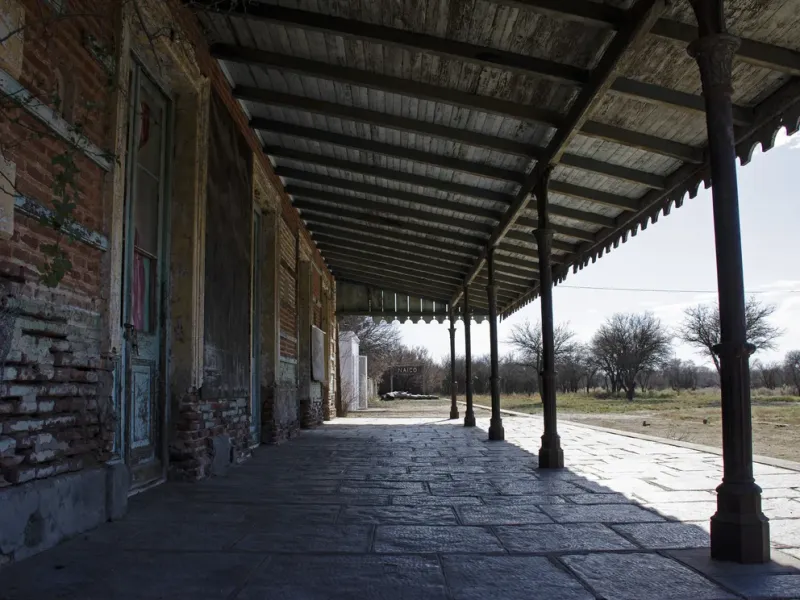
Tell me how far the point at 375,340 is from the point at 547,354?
1189 inches

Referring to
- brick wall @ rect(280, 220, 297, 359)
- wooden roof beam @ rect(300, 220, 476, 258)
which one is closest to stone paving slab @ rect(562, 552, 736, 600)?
brick wall @ rect(280, 220, 297, 359)

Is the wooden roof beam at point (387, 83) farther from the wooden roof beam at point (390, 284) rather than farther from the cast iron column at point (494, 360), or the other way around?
the wooden roof beam at point (390, 284)

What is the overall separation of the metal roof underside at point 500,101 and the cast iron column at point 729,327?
2.68 ft

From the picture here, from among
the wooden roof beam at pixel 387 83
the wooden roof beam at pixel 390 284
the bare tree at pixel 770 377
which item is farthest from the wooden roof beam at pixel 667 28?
the bare tree at pixel 770 377

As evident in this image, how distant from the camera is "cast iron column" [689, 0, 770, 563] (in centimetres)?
300

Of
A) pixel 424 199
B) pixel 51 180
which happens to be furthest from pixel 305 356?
pixel 51 180

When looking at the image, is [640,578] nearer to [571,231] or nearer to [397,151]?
[397,151]

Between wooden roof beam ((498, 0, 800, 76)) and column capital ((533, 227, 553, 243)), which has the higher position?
wooden roof beam ((498, 0, 800, 76))

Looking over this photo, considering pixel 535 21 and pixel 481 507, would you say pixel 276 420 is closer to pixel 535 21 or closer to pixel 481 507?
pixel 481 507

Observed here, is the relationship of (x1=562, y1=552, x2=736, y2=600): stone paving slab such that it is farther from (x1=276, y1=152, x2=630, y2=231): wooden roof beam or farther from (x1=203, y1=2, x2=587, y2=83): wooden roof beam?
(x1=276, y1=152, x2=630, y2=231): wooden roof beam

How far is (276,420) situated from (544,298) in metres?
4.17

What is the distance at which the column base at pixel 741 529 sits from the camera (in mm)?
2961

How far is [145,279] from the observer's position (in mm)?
5008

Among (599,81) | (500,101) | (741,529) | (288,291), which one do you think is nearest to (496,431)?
(288,291)
